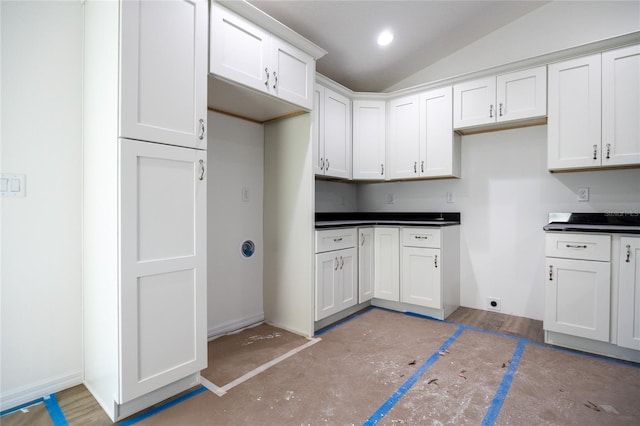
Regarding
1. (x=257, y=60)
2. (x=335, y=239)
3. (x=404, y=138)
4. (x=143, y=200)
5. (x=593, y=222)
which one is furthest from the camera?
(x=404, y=138)

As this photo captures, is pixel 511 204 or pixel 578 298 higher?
pixel 511 204

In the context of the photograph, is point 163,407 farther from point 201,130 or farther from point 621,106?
point 621,106

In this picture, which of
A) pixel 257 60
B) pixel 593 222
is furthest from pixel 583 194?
pixel 257 60

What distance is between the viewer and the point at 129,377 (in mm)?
1523

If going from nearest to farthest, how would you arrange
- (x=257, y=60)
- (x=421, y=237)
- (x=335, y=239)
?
(x=257, y=60) < (x=335, y=239) < (x=421, y=237)

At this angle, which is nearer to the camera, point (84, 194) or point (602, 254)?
point (84, 194)

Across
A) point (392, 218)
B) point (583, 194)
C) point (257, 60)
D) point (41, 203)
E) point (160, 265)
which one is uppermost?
point (257, 60)

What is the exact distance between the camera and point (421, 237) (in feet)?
9.92

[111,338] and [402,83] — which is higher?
[402,83]

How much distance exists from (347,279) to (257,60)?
1.99 metres

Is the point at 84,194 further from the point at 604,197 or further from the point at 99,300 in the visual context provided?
the point at 604,197

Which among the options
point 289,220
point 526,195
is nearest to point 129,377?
point 289,220

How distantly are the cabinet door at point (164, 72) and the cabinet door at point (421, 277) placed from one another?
2.19 meters

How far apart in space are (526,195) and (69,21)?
12.3ft
